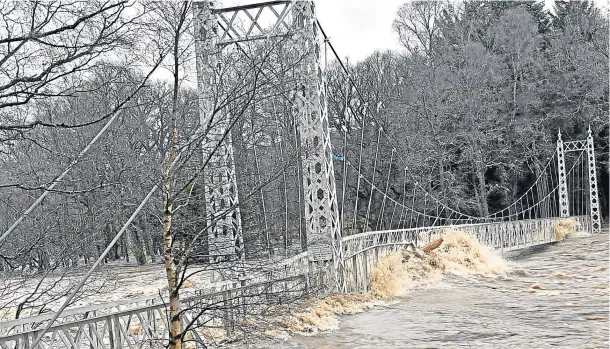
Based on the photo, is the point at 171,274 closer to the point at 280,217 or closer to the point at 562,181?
the point at 280,217

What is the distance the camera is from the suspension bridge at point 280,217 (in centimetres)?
618

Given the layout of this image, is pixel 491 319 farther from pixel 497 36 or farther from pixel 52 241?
pixel 497 36

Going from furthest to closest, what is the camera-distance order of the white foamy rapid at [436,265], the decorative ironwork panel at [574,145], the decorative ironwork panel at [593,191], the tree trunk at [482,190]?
the decorative ironwork panel at [574,145] → the decorative ironwork panel at [593,191] → the tree trunk at [482,190] → the white foamy rapid at [436,265]

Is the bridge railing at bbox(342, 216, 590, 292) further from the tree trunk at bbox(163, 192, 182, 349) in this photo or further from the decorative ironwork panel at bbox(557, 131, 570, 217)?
the tree trunk at bbox(163, 192, 182, 349)

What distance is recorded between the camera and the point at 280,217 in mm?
9977

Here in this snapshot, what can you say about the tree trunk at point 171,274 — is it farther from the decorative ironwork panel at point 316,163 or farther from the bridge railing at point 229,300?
the decorative ironwork panel at point 316,163

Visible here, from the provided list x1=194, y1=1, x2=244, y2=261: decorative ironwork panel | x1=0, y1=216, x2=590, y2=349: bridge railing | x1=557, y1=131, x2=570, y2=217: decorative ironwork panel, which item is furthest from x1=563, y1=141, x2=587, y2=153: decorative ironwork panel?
x1=194, y1=1, x2=244, y2=261: decorative ironwork panel

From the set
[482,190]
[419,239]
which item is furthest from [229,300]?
[482,190]

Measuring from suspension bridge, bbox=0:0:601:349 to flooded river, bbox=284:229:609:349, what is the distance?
3.04ft

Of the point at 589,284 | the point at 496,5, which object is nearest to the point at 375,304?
the point at 589,284

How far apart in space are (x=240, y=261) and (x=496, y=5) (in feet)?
113

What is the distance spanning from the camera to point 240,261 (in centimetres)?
634

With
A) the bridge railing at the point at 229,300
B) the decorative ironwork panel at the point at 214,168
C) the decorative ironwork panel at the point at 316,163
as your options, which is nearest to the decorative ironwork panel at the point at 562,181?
the bridge railing at the point at 229,300

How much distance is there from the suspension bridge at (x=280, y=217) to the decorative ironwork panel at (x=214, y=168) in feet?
0.05
